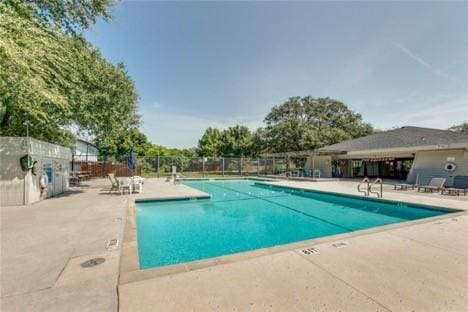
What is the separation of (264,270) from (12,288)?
2548 mm

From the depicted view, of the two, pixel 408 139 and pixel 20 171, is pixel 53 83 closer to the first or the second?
pixel 20 171

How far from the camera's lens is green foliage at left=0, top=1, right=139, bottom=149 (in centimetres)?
357

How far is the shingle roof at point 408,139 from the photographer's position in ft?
41.0

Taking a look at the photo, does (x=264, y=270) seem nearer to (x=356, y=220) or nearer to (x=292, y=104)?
(x=356, y=220)

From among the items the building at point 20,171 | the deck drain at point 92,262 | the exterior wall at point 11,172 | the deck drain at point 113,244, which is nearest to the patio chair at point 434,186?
the deck drain at point 113,244

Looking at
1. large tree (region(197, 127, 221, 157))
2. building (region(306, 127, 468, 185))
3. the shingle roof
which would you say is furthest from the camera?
large tree (region(197, 127, 221, 157))

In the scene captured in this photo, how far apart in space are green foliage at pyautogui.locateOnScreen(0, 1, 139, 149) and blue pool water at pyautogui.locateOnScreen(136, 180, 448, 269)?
3600 mm

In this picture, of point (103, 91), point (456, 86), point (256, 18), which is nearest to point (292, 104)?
point (456, 86)

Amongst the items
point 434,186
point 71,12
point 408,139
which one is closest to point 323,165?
point 408,139

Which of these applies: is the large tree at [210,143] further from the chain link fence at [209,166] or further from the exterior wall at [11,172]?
the exterior wall at [11,172]

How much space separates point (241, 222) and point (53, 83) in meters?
6.07

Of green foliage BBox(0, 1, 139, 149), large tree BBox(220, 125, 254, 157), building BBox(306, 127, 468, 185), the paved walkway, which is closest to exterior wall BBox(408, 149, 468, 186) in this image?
building BBox(306, 127, 468, 185)

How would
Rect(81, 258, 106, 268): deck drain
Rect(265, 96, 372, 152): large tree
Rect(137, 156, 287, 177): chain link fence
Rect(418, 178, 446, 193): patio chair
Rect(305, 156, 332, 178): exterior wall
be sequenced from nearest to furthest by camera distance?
Rect(81, 258, 106, 268): deck drain
Rect(418, 178, 446, 193): patio chair
Rect(305, 156, 332, 178): exterior wall
Rect(137, 156, 287, 177): chain link fence
Rect(265, 96, 372, 152): large tree

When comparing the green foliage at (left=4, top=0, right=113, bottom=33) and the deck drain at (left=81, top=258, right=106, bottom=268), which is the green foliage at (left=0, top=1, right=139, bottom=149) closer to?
the green foliage at (left=4, top=0, right=113, bottom=33)
